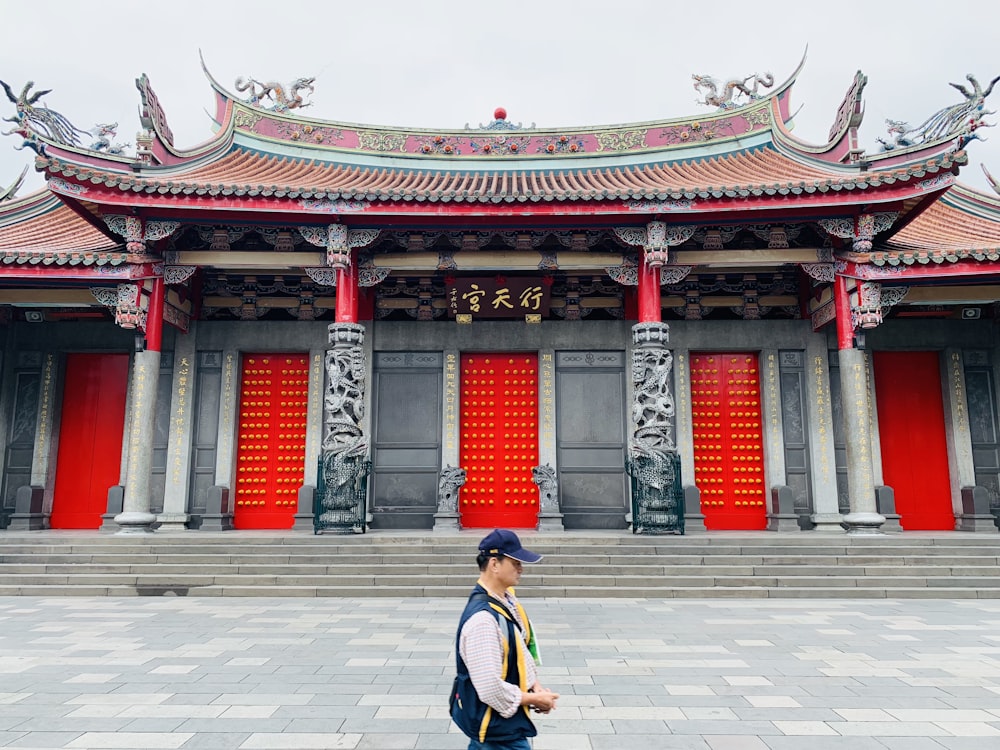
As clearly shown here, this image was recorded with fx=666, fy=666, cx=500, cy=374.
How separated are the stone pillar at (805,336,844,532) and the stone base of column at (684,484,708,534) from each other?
6.17 feet

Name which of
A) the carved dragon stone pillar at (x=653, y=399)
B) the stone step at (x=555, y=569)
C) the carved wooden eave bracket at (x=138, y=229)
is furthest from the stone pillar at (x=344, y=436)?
the carved dragon stone pillar at (x=653, y=399)

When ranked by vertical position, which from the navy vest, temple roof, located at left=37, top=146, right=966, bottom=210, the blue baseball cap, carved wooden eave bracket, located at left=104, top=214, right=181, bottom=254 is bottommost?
the navy vest

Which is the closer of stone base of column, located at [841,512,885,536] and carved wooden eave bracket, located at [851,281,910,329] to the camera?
stone base of column, located at [841,512,885,536]

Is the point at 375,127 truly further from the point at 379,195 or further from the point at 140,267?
the point at 140,267

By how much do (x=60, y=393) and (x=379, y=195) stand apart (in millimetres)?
7355

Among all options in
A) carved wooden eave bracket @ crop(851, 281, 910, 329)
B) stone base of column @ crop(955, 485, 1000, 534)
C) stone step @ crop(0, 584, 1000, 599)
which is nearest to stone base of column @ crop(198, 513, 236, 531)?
stone step @ crop(0, 584, 1000, 599)

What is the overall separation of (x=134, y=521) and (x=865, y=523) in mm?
10698

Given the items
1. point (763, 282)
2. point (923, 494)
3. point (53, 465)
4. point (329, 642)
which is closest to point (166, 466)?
point (53, 465)

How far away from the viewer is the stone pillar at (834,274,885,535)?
385 inches

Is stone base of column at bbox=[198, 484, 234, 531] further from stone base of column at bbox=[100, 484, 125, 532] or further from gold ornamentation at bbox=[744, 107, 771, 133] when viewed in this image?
gold ornamentation at bbox=[744, 107, 771, 133]

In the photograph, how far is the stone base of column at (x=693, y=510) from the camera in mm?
11578

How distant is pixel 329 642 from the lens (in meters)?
5.93

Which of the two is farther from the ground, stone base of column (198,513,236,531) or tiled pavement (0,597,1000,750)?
stone base of column (198,513,236,531)

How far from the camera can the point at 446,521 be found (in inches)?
446
